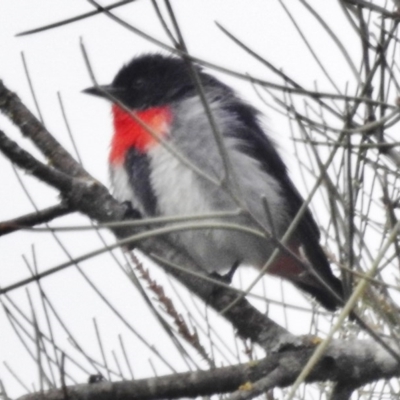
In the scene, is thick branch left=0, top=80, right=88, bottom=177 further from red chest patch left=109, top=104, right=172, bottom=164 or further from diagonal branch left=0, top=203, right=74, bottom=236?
red chest patch left=109, top=104, right=172, bottom=164

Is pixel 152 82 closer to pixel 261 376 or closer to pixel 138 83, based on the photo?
pixel 138 83

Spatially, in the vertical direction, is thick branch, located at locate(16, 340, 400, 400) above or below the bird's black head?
below

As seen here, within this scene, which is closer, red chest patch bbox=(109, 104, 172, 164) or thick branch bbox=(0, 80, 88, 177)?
thick branch bbox=(0, 80, 88, 177)

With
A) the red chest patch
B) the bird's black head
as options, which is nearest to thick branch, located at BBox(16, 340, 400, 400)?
the red chest patch

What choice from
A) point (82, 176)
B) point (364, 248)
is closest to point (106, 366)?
point (82, 176)

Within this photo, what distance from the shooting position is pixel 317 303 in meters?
4.34

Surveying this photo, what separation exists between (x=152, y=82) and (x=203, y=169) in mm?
1082

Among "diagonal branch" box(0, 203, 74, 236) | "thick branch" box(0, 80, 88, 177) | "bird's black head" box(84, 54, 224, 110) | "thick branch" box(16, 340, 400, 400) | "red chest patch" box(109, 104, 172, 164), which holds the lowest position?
"thick branch" box(16, 340, 400, 400)

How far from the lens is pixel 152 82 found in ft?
17.4

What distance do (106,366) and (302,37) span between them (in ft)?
3.83

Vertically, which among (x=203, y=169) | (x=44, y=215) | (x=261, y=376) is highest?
(x=203, y=169)

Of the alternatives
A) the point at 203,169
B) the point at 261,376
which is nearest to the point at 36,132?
the point at 261,376

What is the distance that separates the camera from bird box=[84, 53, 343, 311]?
439cm

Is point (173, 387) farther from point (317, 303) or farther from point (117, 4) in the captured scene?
point (317, 303)
